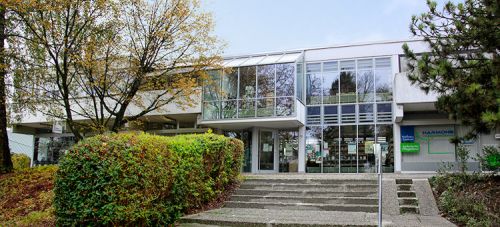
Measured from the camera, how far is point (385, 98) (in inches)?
805

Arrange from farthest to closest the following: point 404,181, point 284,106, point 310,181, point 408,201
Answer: point 284,106 → point 310,181 → point 404,181 → point 408,201

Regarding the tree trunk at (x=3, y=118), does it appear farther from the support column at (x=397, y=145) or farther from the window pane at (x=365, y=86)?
the support column at (x=397, y=145)

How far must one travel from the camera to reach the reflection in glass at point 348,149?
20.6 m

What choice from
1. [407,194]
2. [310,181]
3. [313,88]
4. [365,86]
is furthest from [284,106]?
[407,194]

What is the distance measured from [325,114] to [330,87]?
4.72 ft

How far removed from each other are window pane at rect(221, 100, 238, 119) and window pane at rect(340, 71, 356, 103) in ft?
17.9

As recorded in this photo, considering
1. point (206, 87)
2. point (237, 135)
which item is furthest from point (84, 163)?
point (237, 135)

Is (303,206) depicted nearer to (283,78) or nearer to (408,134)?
(283,78)

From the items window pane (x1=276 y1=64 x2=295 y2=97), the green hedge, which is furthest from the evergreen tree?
window pane (x1=276 y1=64 x2=295 y2=97)

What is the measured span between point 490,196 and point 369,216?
2.56 metres

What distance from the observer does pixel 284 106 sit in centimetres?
1978

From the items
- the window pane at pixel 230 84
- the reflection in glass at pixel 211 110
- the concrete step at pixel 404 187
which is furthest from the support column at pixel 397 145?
the concrete step at pixel 404 187

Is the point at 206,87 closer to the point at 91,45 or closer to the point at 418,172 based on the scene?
the point at 91,45

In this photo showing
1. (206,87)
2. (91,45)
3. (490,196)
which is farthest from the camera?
(206,87)
